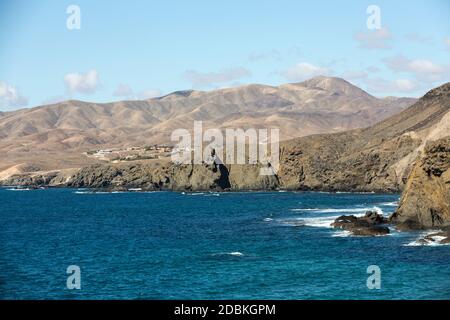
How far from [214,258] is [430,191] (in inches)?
1233

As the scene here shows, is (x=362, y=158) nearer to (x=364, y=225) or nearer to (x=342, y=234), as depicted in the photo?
(x=364, y=225)

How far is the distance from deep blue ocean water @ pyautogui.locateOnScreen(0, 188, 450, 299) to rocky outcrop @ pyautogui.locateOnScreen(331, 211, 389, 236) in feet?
7.23

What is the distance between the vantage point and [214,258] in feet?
220

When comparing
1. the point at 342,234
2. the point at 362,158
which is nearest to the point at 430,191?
the point at 342,234

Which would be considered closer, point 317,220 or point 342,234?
point 342,234

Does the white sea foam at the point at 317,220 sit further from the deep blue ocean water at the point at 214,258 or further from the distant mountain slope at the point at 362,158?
the distant mountain slope at the point at 362,158

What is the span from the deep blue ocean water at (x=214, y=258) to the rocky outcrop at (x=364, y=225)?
2202 mm

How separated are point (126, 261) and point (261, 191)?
390 feet

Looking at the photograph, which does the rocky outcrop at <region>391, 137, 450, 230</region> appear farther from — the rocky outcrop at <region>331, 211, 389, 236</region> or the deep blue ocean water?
the deep blue ocean water

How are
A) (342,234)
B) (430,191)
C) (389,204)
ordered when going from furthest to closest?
(389,204), (430,191), (342,234)

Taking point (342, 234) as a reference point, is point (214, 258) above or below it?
below
